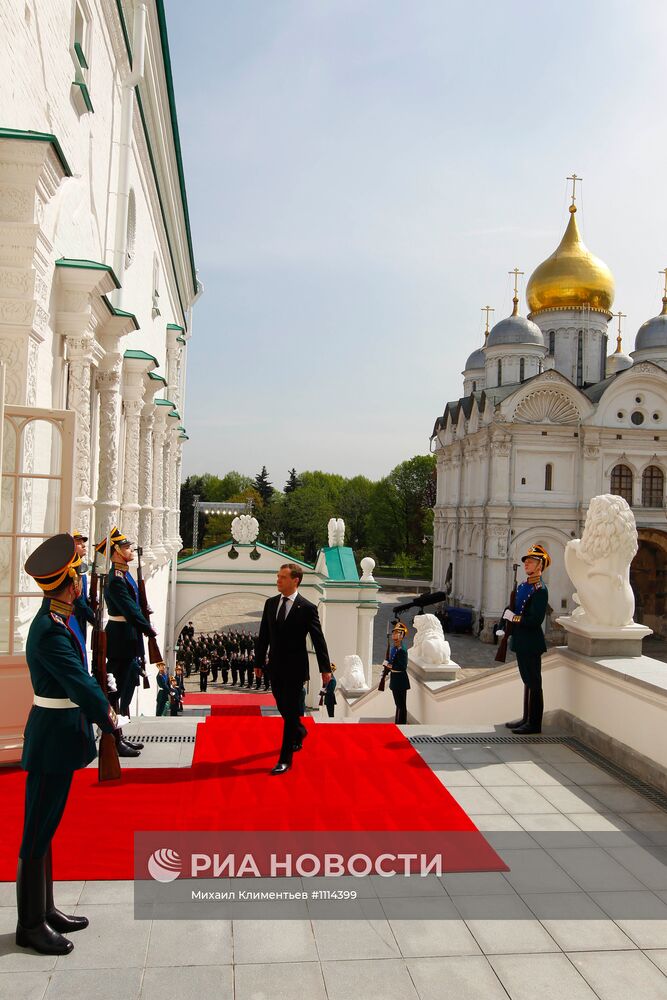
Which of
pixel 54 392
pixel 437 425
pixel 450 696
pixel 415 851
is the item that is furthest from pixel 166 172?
pixel 437 425

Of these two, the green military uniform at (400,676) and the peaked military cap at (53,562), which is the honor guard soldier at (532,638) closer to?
the green military uniform at (400,676)

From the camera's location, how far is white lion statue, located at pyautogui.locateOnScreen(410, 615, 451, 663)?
9.91 m

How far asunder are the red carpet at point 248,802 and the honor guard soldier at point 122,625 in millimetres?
903

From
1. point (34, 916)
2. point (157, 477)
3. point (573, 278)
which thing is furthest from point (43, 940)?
point (573, 278)

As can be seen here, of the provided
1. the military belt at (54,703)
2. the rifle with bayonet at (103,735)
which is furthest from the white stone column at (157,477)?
the military belt at (54,703)

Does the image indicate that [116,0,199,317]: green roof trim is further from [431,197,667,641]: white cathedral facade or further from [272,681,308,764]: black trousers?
[431,197,667,641]: white cathedral facade

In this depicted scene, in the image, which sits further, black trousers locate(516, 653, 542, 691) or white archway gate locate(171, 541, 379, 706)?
white archway gate locate(171, 541, 379, 706)

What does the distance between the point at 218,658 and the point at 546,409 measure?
782 inches

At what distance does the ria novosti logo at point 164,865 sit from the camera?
4047 millimetres

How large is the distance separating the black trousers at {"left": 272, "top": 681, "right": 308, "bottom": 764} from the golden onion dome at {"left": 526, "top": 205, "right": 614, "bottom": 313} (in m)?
39.8

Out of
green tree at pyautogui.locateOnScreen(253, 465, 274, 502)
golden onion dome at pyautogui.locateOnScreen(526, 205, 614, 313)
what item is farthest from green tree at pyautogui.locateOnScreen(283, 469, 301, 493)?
golden onion dome at pyautogui.locateOnScreen(526, 205, 614, 313)

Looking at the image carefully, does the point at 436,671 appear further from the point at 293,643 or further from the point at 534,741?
the point at 293,643

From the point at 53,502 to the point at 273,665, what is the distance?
2.39 meters

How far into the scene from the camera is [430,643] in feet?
32.8
